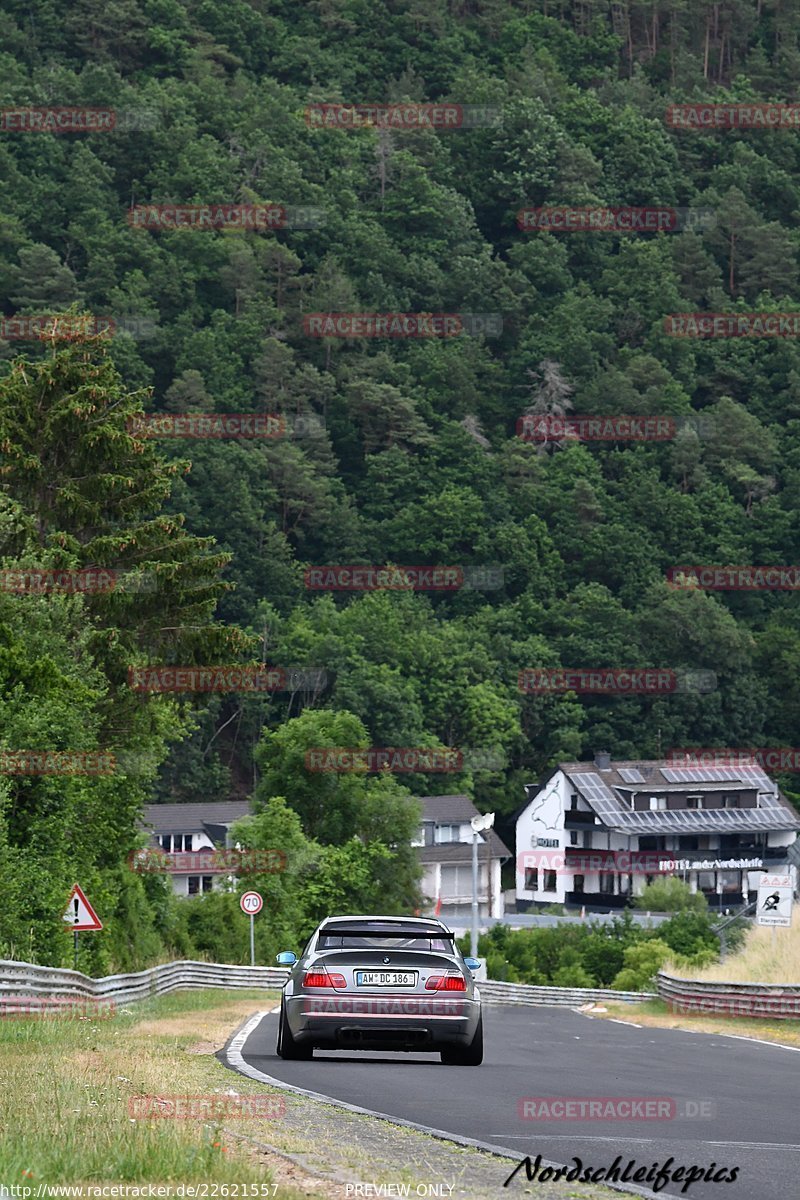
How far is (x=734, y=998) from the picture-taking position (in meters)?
31.6

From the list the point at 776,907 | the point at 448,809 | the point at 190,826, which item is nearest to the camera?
the point at 776,907

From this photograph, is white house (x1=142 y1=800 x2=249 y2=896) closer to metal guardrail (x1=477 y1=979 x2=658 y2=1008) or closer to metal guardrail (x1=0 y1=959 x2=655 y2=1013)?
metal guardrail (x1=477 y1=979 x2=658 y2=1008)

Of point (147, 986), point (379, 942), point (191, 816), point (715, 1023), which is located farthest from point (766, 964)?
point (191, 816)

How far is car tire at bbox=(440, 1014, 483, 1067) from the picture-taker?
15.3 m

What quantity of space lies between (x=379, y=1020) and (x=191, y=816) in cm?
Answer: 9745

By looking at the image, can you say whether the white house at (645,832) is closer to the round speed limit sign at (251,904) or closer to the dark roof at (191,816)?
the dark roof at (191,816)

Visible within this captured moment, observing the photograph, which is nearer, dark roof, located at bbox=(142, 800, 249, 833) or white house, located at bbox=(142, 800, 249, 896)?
white house, located at bbox=(142, 800, 249, 896)

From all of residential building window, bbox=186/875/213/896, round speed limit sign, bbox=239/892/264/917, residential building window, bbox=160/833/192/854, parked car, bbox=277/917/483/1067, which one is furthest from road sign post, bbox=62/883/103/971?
residential building window, bbox=160/833/192/854

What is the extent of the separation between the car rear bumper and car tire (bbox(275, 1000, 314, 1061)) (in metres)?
0.23

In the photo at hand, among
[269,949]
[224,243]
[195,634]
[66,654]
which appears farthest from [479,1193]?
[224,243]

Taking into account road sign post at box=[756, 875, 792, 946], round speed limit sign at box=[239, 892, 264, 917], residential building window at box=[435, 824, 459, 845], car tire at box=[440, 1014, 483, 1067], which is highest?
car tire at box=[440, 1014, 483, 1067]

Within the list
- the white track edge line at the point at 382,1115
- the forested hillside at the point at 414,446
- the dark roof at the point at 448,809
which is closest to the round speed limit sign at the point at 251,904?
the forested hillside at the point at 414,446

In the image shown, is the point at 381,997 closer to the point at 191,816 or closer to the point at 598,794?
the point at 191,816

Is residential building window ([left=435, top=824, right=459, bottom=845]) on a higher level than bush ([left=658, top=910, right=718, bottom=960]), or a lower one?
higher
